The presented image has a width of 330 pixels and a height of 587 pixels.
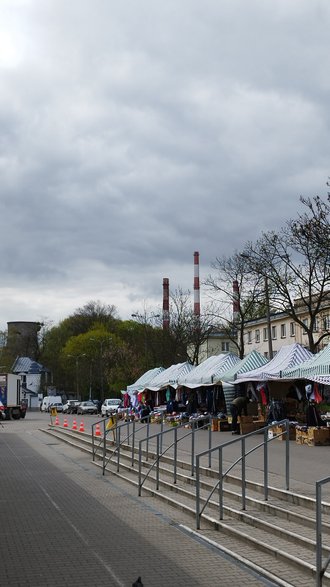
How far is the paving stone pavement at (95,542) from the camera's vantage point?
807 centimetres

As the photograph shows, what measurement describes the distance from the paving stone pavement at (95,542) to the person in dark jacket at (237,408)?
991 cm

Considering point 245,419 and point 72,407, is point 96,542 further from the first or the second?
point 72,407

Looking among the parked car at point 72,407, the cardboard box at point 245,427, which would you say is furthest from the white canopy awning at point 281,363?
the parked car at point 72,407

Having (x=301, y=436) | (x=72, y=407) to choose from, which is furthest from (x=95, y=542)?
(x=72, y=407)

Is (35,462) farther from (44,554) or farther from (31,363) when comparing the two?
(31,363)

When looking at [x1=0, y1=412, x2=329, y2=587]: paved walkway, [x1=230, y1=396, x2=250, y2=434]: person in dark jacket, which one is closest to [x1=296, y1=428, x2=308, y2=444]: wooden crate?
[x1=230, y1=396, x2=250, y2=434]: person in dark jacket

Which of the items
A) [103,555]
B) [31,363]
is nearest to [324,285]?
[103,555]

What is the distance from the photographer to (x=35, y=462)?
22.5 metres

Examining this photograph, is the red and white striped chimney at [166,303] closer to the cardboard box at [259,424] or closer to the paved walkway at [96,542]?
the cardboard box at [259,424]

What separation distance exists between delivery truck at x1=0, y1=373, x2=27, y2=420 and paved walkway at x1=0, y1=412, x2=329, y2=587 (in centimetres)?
3976

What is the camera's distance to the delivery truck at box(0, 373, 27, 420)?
56281mm

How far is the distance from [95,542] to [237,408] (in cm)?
1728

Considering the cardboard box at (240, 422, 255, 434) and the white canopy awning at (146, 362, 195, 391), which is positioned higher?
the white canopy awning at (146, 362, 195, 391)

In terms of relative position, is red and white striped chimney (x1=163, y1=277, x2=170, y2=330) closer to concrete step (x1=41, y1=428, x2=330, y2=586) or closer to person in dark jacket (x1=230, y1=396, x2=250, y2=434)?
person in dark jacket (x1=230, y1=396, x2=250, y2=434)
